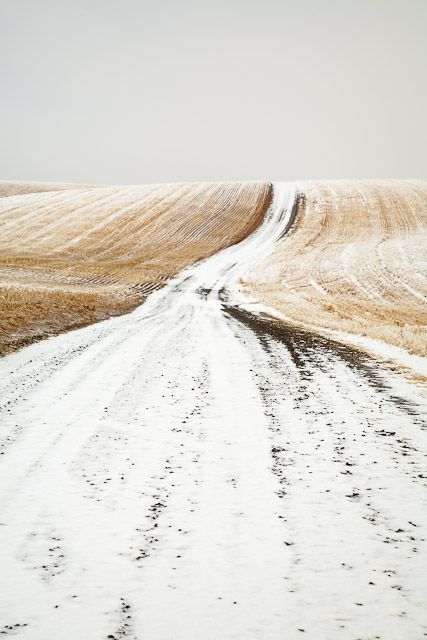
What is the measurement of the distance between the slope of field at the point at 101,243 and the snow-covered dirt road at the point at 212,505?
5928mm

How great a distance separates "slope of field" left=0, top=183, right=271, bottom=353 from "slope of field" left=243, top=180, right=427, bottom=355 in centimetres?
743

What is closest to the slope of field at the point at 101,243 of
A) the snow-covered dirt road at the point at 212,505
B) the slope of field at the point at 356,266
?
the snow-covered dirt road at the point at 212,505

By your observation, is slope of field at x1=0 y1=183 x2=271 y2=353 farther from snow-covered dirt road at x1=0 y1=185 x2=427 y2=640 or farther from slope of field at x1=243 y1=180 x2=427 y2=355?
slope of field at x1=243 y1=180 x2=427 y2=355

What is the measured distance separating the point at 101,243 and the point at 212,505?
43789 millimetres

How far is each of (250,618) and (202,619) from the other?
0.33m

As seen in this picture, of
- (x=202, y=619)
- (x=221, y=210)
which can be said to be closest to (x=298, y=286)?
(x=202, y=619)

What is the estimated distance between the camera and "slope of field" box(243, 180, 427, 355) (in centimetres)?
1861

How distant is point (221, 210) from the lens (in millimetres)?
58312

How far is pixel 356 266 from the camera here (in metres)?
34.4

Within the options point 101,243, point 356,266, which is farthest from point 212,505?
point 101,243

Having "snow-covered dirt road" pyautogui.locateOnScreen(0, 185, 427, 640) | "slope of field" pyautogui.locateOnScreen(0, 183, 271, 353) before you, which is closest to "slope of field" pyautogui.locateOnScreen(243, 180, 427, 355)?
"snow-covered dirt road" pyautogui.locateOnScreen(0, 185, 427, 640)

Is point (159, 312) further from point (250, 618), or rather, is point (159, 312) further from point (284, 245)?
point (284, 245)

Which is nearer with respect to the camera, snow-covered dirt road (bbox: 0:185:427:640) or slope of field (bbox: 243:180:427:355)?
snow-covered dirt road (bbox: 0:185:427:640)

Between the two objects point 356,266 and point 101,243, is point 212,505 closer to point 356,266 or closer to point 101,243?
point 356,266
